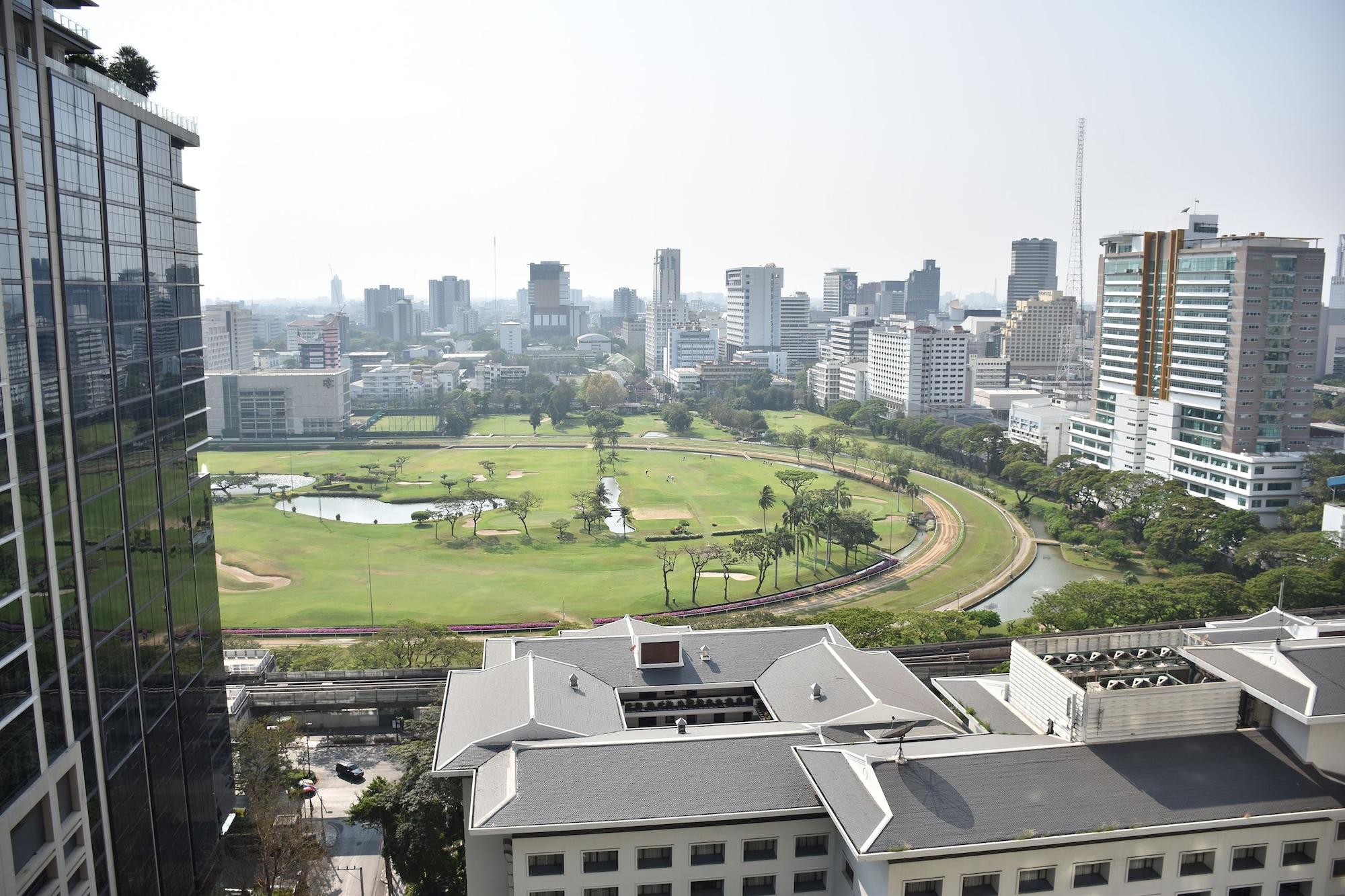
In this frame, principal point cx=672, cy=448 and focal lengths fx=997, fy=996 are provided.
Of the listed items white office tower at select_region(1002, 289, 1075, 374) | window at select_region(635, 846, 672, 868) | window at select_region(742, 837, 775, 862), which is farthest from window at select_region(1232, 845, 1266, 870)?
white office tower at select_region(1002, 289, 1075, 374)

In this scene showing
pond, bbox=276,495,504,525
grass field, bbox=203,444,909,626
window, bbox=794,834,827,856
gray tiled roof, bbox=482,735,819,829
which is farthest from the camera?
pond, bbox=276,495,504,525

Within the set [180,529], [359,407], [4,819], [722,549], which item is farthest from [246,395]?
[4,819]

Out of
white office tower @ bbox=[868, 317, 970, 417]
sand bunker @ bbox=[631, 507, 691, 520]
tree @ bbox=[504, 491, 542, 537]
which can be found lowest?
sand bunker @ bbox=[631, 507, 691, 520]

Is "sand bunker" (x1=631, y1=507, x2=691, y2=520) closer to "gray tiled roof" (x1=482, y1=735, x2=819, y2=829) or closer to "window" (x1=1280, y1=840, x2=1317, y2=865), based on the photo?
"gray tiled roof" (x1=482, y1=735, x2=819, y2=829)

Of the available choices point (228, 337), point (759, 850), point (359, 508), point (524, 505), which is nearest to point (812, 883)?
point (759, 850)

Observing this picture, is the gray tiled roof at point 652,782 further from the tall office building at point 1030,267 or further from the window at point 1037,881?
the tall office building at point 1030,267

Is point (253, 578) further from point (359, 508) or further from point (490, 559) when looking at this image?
point (359, 508)

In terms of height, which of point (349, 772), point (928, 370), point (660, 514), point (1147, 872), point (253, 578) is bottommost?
point (349, 772)
